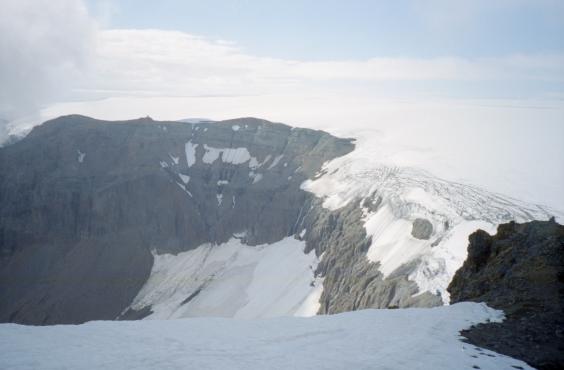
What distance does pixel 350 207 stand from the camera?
84375 mm

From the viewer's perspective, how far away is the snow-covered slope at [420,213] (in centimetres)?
4837

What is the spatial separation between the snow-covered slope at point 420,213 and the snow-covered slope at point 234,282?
44.3 feet

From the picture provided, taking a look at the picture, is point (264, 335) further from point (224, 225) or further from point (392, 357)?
point (224, 225)

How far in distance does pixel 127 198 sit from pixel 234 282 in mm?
38836

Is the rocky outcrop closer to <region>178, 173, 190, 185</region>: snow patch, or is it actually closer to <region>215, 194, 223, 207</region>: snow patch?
<region>215, 194, 223, 207</region>: snow patch

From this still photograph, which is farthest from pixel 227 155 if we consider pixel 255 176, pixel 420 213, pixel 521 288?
pixel 521 288

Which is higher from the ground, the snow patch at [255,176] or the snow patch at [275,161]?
the snow patch at [275,161]

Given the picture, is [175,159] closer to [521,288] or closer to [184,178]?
[184,178]

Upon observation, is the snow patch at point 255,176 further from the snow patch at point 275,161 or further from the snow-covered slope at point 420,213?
the snow-covered slope at point 420,213

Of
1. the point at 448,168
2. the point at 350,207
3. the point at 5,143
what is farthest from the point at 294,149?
the point at 5,143

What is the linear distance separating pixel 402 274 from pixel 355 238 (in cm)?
2276

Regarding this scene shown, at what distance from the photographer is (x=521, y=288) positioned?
1831 cm

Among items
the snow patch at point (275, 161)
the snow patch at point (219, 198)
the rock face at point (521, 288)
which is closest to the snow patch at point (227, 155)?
the snow patch at point (275, 161)

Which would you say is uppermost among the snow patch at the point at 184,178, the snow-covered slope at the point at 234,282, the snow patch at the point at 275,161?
the snow patch at the point at 275,161
